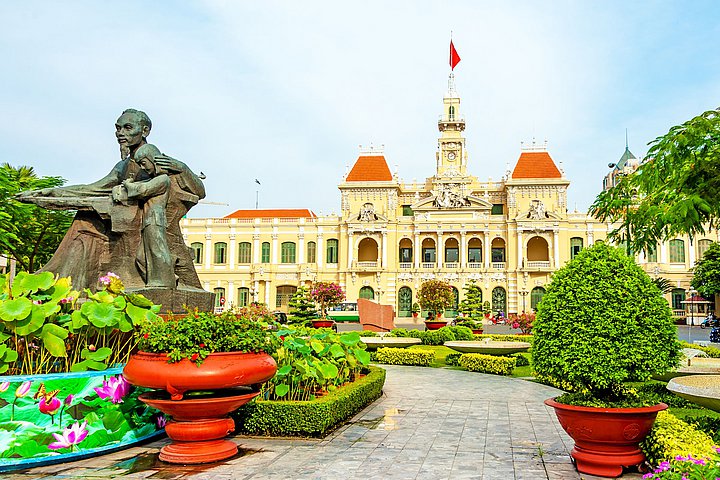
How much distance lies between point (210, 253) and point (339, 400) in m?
44.5

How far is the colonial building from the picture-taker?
45438 millimetres

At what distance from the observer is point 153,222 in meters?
7.58

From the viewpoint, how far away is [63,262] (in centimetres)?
763

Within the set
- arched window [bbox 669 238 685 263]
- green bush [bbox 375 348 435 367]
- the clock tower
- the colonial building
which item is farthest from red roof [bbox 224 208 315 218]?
green bush [bbox 375 348 435 367]

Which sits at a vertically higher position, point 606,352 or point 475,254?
point 475,254

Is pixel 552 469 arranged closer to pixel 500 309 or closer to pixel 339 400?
pixel 339 400

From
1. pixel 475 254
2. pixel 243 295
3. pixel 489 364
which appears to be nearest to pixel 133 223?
pixel 489 364

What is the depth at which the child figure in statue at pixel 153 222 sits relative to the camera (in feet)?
24.5

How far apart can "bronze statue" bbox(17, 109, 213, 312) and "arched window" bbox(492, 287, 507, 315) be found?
39354mm

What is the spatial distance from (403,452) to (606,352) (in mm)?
2081

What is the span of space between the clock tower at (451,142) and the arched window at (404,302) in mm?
9744

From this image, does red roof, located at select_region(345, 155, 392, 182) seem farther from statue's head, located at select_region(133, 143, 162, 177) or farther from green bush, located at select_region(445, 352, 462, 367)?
statue's head, located at select_region(133, 143, 162, 177)

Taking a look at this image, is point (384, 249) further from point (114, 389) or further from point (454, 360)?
point (114, 389)

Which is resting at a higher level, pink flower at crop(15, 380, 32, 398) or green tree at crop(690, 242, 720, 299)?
green tree at crop(690, 242, 720, 299)
